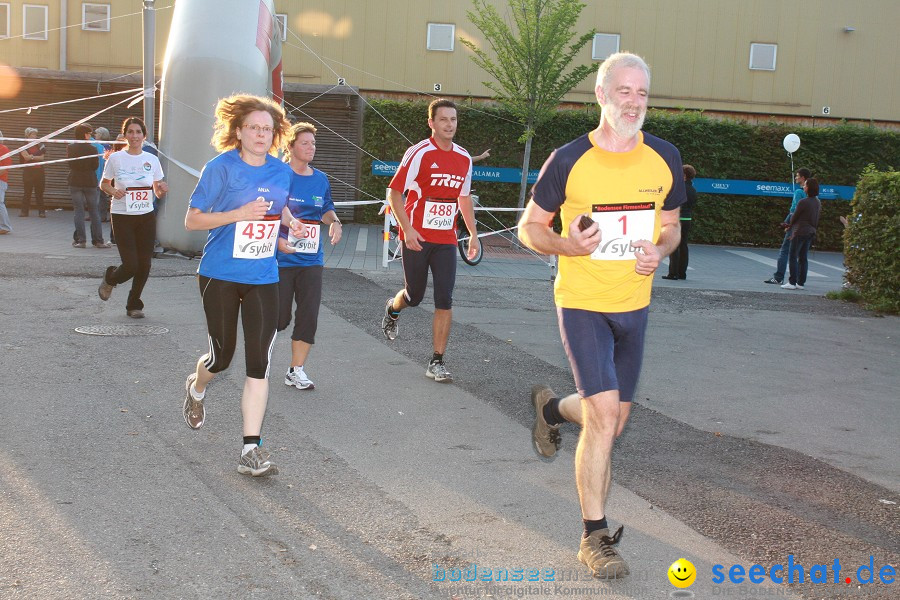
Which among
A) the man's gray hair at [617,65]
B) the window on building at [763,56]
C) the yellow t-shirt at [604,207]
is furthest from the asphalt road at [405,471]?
the window on building at [763,56]

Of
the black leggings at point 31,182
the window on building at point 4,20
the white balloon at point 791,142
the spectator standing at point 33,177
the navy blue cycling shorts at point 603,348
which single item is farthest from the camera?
the window on building at point 4,20

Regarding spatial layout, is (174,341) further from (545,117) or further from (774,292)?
(545,117)

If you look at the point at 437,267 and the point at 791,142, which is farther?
the point at 791,142

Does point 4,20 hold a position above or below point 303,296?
above

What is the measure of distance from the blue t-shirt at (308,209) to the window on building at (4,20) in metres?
27.2

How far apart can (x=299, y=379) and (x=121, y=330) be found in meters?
2.70

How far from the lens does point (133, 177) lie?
10.3 metres

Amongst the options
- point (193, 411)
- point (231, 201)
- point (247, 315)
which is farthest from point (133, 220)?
point (247, 315)

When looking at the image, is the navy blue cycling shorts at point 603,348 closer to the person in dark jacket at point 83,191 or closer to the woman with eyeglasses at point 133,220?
the woman with eyeglasses at point 133,220

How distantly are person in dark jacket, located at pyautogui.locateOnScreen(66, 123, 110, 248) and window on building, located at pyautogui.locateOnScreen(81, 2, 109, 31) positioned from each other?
14.2m

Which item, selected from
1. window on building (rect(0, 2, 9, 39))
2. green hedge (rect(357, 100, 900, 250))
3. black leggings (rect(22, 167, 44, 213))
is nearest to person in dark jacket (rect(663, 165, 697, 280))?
green hedge (rect(357, 100, 900, 250))

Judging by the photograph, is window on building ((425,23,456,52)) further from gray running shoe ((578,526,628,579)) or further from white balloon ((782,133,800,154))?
gray running shoe ((578,526,628,579))

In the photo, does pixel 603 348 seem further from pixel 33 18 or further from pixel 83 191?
pixel 33 18

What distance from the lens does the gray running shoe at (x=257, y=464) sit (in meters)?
5.24
